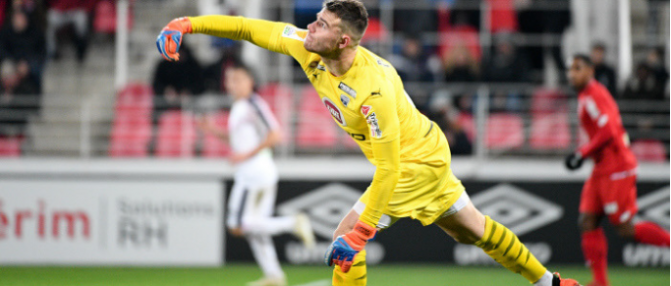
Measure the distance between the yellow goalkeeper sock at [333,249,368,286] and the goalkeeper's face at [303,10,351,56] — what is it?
1326 mm

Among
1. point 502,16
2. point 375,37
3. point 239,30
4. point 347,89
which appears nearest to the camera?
point 347,89

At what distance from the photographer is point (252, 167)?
9.17 m

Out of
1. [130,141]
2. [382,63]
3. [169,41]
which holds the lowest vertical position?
[130,141]

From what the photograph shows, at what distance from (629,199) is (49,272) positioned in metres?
6.30

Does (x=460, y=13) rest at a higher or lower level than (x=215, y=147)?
higher

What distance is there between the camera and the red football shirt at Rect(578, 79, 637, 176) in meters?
8.38

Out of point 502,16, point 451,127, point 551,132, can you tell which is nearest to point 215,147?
point 451,127

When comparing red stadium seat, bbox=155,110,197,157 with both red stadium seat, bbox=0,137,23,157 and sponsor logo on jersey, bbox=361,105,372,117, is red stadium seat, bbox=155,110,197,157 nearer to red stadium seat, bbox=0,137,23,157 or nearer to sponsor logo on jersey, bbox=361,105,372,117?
red stadium seat, bbox=0,137,23,157

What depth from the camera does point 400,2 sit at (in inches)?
552

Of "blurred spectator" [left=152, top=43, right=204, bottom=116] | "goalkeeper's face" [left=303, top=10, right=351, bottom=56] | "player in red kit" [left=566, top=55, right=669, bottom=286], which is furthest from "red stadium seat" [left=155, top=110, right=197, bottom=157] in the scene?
"goalkeeper's face" [left=303, top=10, right=351, bottom=56]

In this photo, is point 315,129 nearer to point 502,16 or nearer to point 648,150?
point 502,16

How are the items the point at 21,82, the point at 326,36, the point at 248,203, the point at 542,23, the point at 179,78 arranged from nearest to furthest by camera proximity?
the point at 326,36
the point at 248,203
the point at 21,82
the point at 179,78
the point at 542,23

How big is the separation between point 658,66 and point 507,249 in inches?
279

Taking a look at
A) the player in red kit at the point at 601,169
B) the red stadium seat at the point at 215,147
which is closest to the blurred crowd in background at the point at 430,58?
the red stadium seat at the point at 215,147
